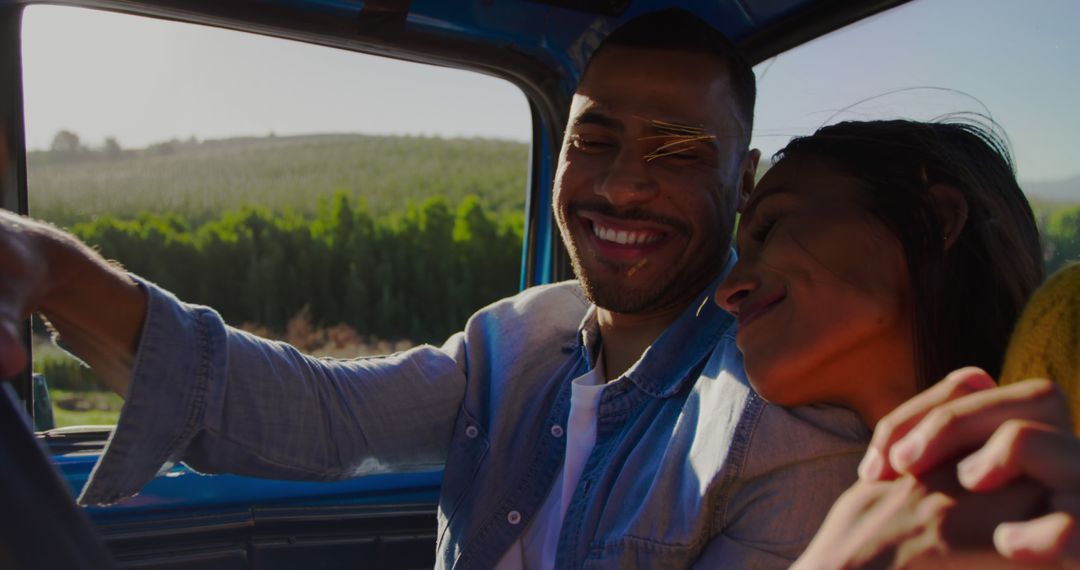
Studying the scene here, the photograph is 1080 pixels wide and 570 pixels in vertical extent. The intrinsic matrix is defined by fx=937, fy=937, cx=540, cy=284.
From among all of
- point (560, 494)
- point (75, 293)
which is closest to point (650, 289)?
point (560, 494)

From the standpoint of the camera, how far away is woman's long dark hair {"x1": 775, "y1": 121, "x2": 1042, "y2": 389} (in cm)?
121

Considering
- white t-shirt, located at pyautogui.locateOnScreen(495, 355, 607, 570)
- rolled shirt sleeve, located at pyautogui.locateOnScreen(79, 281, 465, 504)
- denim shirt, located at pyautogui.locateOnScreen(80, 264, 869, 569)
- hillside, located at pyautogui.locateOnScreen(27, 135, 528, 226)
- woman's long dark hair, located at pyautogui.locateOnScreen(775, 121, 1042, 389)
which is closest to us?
woman's long dark hair, located at pyautogui.locateOnScreen(775, 121, 1042, 389)

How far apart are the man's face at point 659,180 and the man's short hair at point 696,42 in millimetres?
23

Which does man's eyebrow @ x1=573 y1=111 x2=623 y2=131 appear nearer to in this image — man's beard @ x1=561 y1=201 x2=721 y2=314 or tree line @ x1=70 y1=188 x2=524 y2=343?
man's beard @ x1=561 y1=201 x2=721 y2=314

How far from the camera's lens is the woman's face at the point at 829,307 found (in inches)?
48.2

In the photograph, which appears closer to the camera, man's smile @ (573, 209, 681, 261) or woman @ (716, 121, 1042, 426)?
woman @ (716, 121, 1042, 426)

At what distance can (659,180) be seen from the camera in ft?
6.11

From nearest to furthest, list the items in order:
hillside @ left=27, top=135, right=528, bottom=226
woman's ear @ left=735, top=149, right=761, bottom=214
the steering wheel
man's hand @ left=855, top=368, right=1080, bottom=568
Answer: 1. man's hand @ left=855, top=368, right=1080, bottom=568
2. the steering wheel
3. woman's ear @ left=735, top=149, right=761, bottom=214
4. hillside @ left=27, top=135, right=528, bottom=226

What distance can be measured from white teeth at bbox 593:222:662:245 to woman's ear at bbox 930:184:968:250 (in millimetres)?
687

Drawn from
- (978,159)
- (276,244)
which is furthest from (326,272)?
(978,159)

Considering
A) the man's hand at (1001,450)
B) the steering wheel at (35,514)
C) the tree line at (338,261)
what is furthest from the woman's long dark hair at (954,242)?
the tree line at (338,261)

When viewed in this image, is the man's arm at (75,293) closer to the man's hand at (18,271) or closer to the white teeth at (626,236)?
the man's hand at (18,271)

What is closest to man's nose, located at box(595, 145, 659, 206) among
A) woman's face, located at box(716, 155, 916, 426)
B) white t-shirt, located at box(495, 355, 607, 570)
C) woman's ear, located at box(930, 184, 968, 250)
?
white t-shirt, located at box(495, 355, 607, 570)

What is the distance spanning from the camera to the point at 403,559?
2438 mm
